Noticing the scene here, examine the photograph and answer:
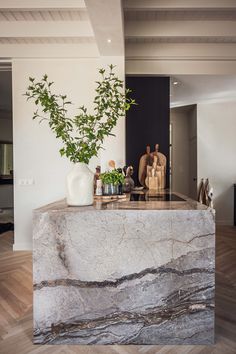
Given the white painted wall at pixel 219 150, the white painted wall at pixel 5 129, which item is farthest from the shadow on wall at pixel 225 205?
the white painted wall at pixel 5 129

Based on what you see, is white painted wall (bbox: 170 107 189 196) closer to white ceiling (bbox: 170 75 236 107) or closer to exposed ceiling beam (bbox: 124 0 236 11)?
white ceiling (bbox: 170 75 236 107)

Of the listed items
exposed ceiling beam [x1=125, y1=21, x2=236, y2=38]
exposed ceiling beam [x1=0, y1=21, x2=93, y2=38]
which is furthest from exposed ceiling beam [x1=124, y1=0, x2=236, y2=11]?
exposed ceiling beam [x1=0, y1=21, x2=93, y2=38]

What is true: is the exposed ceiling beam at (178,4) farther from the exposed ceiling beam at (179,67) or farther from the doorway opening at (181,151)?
the doorway opening at (181,151)

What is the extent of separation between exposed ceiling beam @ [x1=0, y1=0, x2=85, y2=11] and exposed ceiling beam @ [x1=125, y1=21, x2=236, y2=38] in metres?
0.79

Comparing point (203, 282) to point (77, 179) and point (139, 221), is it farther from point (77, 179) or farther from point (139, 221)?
point (77, 179)

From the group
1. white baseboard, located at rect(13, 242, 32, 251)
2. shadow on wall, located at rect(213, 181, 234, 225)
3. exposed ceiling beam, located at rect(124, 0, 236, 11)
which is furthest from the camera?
shadow on wall, located at rect(213, 181, 234, 225)

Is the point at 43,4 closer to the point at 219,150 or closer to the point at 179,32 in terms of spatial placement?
the point at 179,32

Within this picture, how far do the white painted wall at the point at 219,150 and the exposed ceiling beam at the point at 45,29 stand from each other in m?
3.36

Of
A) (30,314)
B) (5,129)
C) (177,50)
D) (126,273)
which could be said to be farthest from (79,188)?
(5,129)

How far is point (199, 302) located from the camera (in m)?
1.67

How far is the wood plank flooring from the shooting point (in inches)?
65.6

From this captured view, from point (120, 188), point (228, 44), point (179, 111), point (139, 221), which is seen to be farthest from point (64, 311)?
point (179, 111)

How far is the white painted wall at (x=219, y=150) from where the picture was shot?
18.5ft

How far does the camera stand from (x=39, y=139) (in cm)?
390
